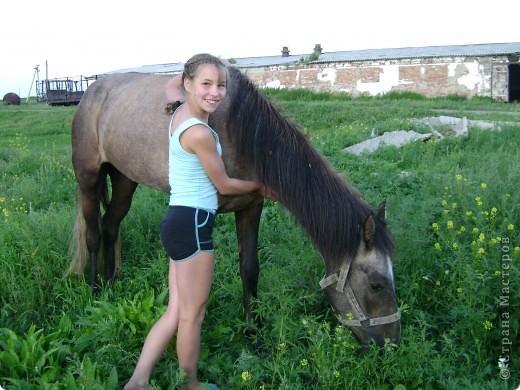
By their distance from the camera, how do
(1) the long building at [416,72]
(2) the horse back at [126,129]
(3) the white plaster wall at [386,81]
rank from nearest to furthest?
(2) the horse back at [126,129] → (1) the long building at [416,72] → (3) the white plaster wall at [386,81]

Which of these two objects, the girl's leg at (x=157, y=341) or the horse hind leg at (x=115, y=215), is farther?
the horse hind leg at (x=115, y=215)

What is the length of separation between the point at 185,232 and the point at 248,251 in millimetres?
1127

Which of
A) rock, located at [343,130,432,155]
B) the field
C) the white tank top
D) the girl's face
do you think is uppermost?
the girl's face

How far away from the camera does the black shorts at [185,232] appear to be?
99.3 inches

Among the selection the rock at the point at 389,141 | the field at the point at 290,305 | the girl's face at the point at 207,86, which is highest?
the girl's face at the point at 207,86

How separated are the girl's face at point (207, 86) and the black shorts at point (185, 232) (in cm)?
56

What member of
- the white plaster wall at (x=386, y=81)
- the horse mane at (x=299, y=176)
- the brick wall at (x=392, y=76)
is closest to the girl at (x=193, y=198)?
the horse mane at (x=299, y=176)

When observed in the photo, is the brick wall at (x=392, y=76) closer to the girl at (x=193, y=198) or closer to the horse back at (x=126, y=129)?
the horse back at (x=126, y=129)

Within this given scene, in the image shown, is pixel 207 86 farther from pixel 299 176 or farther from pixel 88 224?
pixel 88 224

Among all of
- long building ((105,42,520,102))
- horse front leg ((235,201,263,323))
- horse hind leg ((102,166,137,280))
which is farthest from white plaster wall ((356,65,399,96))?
horse front leg ((235,201,263,323))

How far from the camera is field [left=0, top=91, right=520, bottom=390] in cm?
283

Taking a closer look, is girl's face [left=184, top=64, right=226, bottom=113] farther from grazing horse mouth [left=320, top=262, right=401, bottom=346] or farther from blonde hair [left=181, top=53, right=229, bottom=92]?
grazing horse mouth [left=320, top=262, right=401, bottom=346]

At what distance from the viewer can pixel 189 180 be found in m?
2.59

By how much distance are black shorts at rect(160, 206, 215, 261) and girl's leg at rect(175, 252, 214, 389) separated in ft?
0.15
